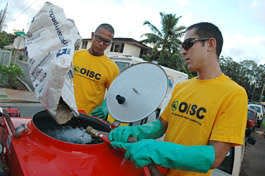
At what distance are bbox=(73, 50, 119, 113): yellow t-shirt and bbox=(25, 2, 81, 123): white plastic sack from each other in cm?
140

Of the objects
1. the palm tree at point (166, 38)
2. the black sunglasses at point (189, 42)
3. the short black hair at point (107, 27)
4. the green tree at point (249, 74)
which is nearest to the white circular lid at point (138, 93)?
the black sunglasses at point (189, 42)

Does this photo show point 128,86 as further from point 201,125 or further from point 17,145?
point 17,145

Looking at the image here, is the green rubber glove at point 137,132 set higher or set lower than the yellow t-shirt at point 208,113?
lower

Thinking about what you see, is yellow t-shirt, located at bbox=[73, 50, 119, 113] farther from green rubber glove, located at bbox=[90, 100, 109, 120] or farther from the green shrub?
the green shrub

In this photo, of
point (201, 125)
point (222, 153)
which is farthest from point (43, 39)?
point (222, 153)

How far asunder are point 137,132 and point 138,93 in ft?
1.04

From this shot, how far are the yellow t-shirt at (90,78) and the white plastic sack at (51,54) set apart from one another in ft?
4.61

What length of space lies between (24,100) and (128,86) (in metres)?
9.56

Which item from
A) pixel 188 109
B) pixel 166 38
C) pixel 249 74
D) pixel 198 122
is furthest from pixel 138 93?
pixel 249 74

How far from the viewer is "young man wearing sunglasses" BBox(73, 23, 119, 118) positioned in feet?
10.1

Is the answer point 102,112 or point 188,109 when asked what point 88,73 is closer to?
point 102,112

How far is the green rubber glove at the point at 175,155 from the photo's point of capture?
57.8 inches

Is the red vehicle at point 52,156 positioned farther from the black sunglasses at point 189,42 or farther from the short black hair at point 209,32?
the short black hair at point 209,32

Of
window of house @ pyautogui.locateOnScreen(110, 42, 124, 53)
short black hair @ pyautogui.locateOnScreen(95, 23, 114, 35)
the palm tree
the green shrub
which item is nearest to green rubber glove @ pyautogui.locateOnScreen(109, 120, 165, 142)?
short black hair @ pyautogui.locateOnScreen(95, 23, 114, 35)
